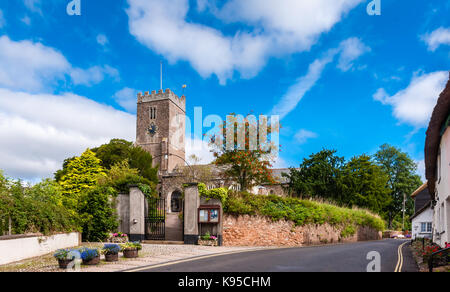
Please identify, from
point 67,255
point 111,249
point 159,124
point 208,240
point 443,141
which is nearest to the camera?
point 67,255

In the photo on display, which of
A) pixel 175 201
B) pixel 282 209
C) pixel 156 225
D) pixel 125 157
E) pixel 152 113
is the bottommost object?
pixel 175 201

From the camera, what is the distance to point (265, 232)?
64.4 ft

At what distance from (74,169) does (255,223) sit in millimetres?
27562

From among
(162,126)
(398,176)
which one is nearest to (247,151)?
(398,176)

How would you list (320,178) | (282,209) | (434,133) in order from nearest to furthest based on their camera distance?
1. (434,133)
2. (282,209)
3. (320,178)

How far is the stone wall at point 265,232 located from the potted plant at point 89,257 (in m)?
8.76

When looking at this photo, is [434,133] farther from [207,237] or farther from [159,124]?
[159,124]

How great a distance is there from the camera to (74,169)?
40219 mm

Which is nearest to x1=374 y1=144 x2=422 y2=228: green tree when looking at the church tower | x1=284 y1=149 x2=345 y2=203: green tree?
x1=284 y1=149 x2=345 y2=203: green tree

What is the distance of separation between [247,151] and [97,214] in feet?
45.2

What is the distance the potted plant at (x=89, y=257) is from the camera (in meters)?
10.8

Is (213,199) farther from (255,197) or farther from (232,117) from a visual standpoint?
(232,117)

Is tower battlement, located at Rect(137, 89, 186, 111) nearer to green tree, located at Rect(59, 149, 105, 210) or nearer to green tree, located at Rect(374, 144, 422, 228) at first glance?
green tree, located at Rect(59, 149, 105, 210)
